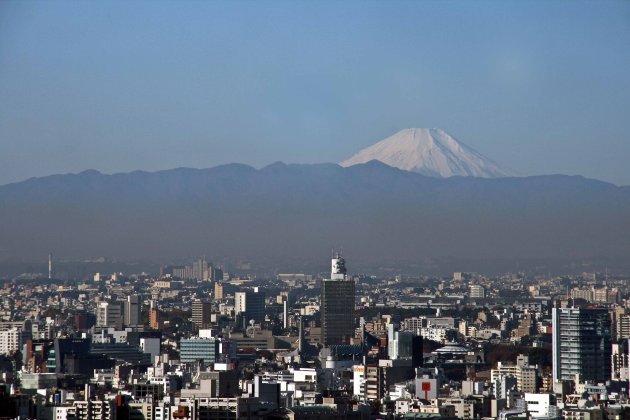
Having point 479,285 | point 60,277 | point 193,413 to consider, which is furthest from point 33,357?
point 479,285

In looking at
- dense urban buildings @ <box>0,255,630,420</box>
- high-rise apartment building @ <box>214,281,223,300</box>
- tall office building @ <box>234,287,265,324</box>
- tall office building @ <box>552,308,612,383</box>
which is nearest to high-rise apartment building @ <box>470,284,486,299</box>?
dense urban buildings @ <box>0,255,630,420</box>

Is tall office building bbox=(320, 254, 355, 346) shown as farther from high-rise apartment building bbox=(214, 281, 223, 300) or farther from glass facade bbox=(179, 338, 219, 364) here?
high-rise apartment building bbox=(214, 281, 223, 300)

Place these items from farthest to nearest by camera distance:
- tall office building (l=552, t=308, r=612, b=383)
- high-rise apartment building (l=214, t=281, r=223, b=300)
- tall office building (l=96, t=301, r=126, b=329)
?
high-rise apartment building (l=214, t=281, r=223, b=300) → tall office building (l=96, t=301, r=126, b=329) → tall office building (l=552, t=308, r=612, b=383)

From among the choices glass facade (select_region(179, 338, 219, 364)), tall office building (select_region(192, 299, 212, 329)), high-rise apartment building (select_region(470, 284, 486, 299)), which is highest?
high-rise apartment building (select_region(470, 284, 486, 299))

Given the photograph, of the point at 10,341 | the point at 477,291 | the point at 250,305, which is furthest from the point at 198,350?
the point at 477,291

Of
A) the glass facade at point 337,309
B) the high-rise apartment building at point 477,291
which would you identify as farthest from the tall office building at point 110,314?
the high-rise apartment building at point 477,291

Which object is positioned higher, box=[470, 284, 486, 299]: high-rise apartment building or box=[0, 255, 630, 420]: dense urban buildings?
box=[470, 284, 486, 299]: high-rise apartment building

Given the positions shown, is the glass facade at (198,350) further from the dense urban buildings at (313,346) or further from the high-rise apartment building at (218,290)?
the high-rise apartment building at (218,290)
